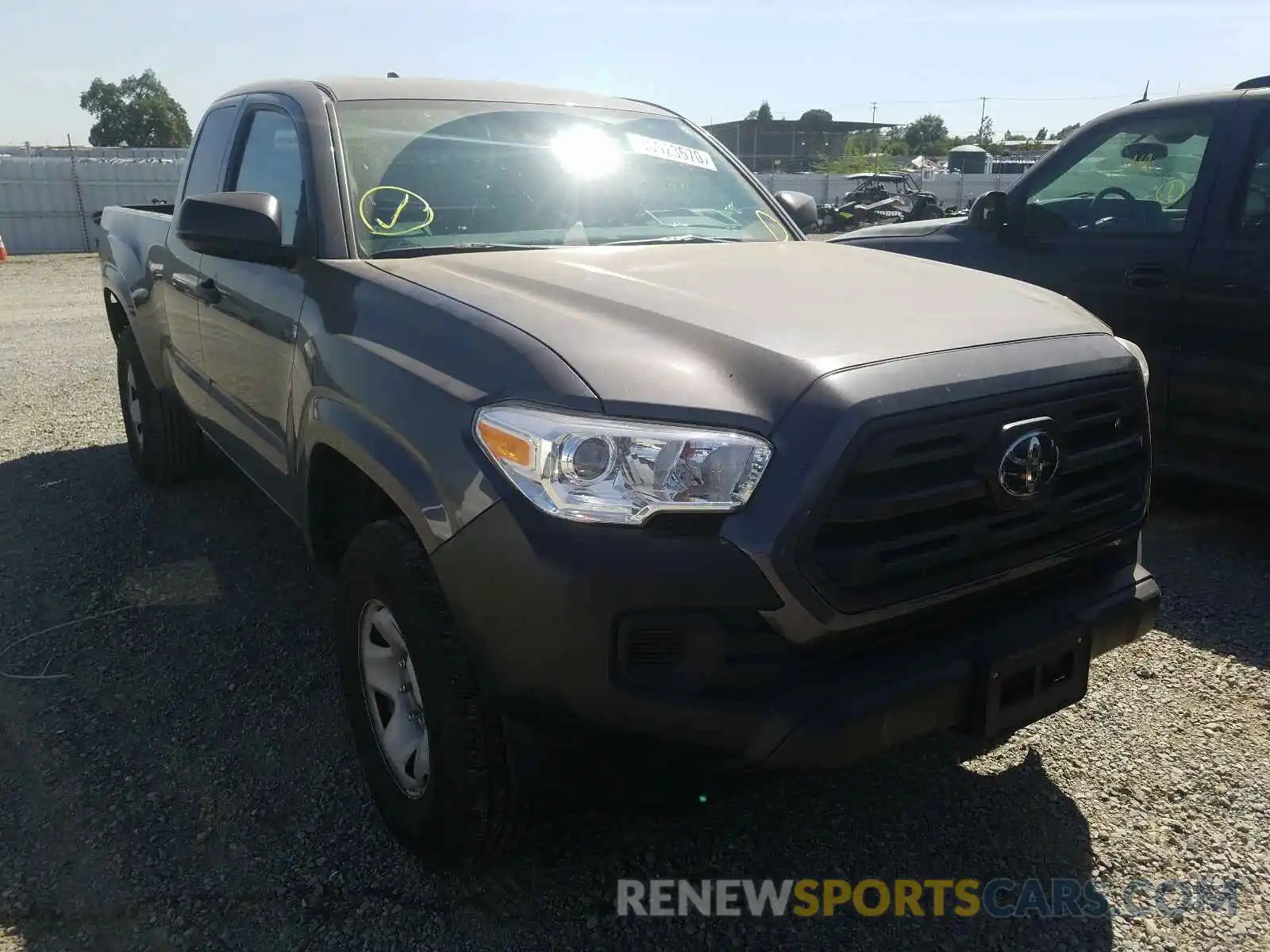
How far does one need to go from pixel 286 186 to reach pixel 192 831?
1.94 metres

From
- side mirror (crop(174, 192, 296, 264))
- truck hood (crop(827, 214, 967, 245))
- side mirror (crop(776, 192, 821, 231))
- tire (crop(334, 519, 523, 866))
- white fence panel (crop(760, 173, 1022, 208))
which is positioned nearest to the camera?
tire (crop(334, 519, 523, 866))

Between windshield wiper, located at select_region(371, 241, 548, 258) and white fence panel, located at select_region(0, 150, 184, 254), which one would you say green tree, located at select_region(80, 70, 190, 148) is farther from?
windshield wiper, located at select_region(371, 241, 548, 258)

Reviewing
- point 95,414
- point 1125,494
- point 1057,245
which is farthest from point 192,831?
point 95,414

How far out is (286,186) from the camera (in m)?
3.21

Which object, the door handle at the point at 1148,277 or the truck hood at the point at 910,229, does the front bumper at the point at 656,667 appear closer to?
the door handle at the point at 1148,277

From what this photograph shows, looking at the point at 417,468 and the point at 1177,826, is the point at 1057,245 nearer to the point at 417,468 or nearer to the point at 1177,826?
the point at 1177,826

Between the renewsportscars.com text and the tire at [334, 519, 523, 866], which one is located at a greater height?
the tire at [334, 519, 523, 866]

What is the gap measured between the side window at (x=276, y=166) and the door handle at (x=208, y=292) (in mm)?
375

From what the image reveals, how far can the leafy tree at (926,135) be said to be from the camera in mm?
89500

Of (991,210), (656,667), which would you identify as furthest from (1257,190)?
(656,667)

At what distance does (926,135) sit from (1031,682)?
10383cm

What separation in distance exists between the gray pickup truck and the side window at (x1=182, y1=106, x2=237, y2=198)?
131 centimetres

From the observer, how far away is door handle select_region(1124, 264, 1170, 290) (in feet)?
14.0


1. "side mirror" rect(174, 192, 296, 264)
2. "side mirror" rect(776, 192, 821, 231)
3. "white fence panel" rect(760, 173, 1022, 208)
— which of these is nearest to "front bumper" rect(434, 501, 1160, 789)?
"side mirror" rect(174, 192, 296, 264)
